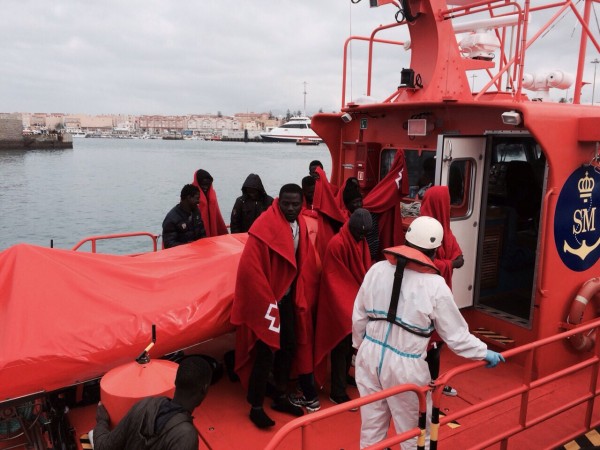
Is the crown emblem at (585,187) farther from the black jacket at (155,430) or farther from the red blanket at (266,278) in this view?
the black jacket at (155,430)

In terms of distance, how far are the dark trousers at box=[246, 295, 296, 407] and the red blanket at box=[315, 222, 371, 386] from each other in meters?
0.30

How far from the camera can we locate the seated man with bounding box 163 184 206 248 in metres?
6.18

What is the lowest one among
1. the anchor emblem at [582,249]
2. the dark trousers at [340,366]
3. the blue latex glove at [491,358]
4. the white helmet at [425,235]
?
the dark trousers at [340,366]

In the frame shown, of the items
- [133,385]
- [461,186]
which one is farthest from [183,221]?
[133,385]

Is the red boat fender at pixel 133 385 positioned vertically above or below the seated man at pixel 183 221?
below

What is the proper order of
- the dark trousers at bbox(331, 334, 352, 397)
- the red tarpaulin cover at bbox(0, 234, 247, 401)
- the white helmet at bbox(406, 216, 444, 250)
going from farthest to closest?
the dark trousers at bbox(331, 334, 352, 397), the red tarpaulin cover at bbox(0, 234, 247, 401), the white helmet at bbox(406, 216, 444, 250)

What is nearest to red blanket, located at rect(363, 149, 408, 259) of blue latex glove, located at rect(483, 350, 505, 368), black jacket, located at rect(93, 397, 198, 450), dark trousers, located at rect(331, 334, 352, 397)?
dark trousers, located at rect(331, 334, 352, 397)

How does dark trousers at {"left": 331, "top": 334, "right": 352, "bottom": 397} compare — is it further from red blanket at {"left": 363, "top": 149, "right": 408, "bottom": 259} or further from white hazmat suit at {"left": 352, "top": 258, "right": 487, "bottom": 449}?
red blanket at {"left": 363, "top": 149, "right": 408, "bottom": 259}

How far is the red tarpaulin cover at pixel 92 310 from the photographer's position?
11.3 ft

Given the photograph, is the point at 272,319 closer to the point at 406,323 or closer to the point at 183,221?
the point at 406,323

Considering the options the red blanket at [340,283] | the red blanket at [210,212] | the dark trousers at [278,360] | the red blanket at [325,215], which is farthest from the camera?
the red blanket at [210,212]

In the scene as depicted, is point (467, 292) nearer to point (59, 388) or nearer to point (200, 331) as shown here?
point (200, 331)

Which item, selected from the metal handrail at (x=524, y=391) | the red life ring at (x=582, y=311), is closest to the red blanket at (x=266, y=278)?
the metal handrail at (x=524, y=391)

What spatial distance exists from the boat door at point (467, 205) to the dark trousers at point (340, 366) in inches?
68.2
